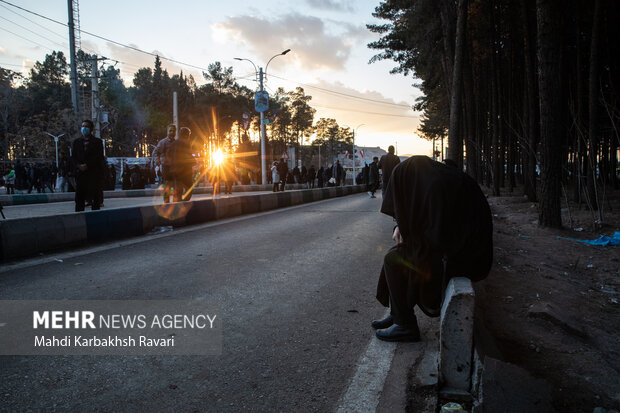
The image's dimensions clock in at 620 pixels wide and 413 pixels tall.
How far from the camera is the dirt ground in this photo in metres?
2.72

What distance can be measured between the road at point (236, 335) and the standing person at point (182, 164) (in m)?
3.69

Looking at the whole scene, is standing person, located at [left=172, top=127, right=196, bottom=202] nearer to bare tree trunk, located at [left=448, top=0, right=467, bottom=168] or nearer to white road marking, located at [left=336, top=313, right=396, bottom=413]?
white road marking, located at [left=336, top=313, right=396, bottom=413]

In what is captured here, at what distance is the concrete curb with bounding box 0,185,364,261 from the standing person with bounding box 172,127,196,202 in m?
0.87

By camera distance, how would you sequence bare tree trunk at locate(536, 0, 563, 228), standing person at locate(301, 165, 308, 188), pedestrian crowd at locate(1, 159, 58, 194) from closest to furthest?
1. bare tree trunk at locate(536, 0, 563, 228)
2. pedestrian crowd at locate(1, 159, 58, 194)
3. standing person at locate(301, 165, 308, 188)

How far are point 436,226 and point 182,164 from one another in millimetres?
8902

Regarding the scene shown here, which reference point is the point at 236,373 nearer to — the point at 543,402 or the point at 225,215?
the point at 543,402

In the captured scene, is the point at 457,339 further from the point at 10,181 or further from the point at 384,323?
the point at 10,181

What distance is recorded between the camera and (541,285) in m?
5.02

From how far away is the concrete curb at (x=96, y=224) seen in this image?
597cm

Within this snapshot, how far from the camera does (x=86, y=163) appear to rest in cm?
931

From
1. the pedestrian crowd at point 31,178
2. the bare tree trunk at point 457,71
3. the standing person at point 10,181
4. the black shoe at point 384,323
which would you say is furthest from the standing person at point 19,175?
the black shoe at point 384,323

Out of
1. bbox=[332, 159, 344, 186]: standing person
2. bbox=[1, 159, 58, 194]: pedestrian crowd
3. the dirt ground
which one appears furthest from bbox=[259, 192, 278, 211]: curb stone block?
Result: bbox=[1, 159, 58, 194]: pedestrian crowd

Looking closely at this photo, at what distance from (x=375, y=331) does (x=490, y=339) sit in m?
0.82

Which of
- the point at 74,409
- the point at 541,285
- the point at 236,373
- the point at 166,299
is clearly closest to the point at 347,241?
the point at 541,285
